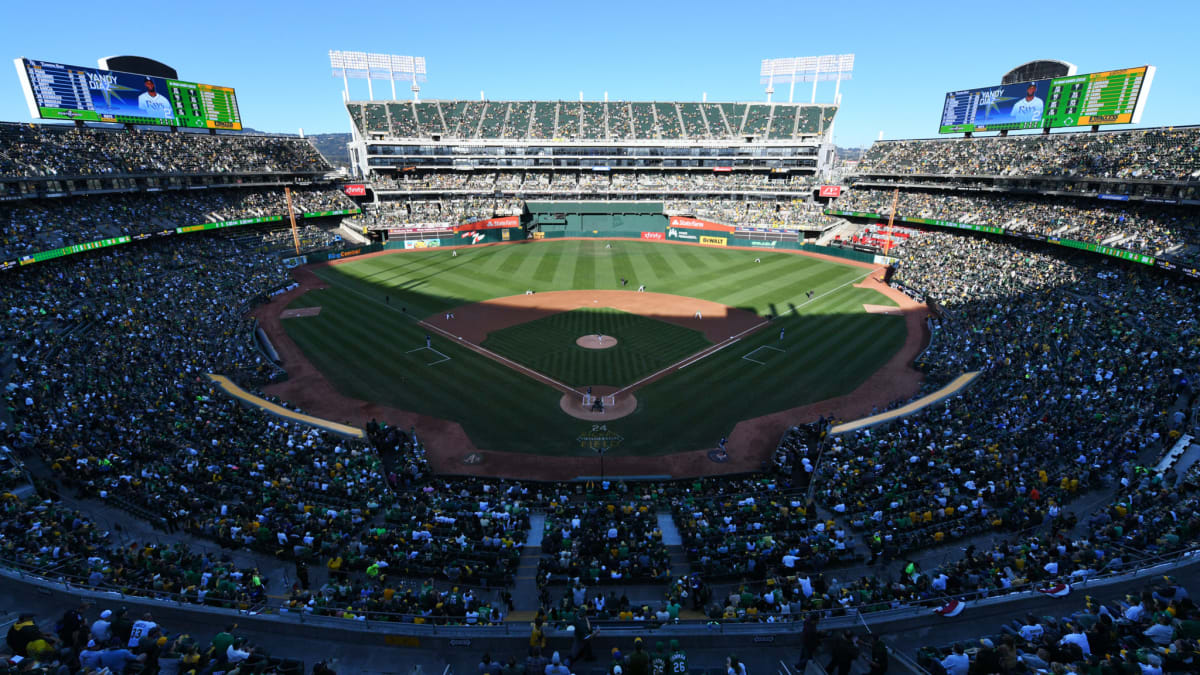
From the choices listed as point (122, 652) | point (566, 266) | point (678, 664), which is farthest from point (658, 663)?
point (566, 266)

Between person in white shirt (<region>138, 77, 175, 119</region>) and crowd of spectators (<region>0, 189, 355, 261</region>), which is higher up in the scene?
person in white shirt (<region>138, 77, 175, 119</region>)

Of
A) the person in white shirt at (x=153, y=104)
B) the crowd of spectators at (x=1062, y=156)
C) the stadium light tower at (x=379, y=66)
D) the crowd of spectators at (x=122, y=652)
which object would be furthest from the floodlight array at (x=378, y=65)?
the crowd of spectators at (x=122, y=652)

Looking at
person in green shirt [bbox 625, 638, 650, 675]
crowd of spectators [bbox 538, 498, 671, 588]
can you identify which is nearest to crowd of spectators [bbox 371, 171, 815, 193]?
crowd of spectators [bbox 538, 498, 671, 588]

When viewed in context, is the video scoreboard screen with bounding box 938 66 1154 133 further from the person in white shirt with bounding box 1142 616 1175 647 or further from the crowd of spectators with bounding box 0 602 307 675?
the crowd of spectators with bounding box 0 602 307 675

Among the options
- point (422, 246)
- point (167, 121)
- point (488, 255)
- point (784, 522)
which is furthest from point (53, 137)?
point (784, 522)

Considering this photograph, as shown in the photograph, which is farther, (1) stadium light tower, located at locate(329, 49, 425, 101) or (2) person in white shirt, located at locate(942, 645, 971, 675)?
(1) stadium light tower, located at locate(329, 49, 425, 101)

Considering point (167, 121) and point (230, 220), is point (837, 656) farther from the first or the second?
point (167, 121)
